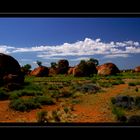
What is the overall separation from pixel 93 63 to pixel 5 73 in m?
1.74

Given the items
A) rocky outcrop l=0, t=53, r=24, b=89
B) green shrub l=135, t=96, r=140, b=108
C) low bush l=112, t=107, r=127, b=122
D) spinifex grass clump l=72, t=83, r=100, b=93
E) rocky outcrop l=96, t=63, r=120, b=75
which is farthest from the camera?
rocky outcrop l=96, t=63, r=120, b=75

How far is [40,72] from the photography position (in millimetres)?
5852

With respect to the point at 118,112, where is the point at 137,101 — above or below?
above

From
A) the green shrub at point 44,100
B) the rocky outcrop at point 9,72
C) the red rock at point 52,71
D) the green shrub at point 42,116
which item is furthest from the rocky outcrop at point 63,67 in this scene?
the green shrub at point 42,116

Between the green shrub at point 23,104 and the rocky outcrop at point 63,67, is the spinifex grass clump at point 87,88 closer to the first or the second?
the rocky outcrop at point 63,67

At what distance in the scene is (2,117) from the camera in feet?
20.0

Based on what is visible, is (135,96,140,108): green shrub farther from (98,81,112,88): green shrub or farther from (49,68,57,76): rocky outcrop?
(49,68,57,76): rocky outcrop

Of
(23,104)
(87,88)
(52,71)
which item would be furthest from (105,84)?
(23,104)

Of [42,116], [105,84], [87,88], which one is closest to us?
[42,116]

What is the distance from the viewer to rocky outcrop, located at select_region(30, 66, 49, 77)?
570cm

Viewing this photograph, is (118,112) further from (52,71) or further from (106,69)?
(52,71)

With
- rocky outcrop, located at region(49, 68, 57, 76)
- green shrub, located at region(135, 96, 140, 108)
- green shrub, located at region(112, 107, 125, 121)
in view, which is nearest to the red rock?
rocky outcrop, located at region(49, 68, 57, 76)
